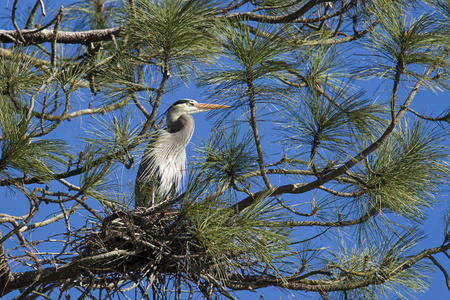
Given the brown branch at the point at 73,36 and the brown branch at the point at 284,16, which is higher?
the brown branch at the point at 73,36

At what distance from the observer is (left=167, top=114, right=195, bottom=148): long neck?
305 cm

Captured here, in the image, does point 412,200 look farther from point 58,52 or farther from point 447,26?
point 58,52

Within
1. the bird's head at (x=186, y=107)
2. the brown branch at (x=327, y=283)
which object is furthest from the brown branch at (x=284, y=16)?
the bird's head at (x=186, y=107)

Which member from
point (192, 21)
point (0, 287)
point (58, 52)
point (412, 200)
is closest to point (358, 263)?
point (412, 200)

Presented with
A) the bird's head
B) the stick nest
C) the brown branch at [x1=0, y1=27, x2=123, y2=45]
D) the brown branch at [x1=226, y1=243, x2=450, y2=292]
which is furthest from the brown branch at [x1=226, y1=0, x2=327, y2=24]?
the bird's head

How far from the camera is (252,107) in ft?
5.90

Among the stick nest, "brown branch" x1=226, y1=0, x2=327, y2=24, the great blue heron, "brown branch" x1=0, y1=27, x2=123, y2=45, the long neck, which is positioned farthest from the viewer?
the long neck

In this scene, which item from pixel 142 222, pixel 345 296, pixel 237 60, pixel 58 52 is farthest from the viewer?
pixel 58 52

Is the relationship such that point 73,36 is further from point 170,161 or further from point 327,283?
point 327,283

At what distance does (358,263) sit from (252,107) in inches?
28.2

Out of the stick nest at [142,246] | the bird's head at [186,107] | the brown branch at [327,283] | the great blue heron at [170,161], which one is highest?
the bird's head at [186,107]

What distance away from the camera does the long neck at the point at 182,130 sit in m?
3.05

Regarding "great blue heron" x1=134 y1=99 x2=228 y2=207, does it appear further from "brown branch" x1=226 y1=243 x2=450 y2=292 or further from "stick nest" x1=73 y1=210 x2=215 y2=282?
"brown branch" x1=226 y1=243 x2=450 y2=292

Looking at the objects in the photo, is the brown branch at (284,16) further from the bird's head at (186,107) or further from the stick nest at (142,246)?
the bird's head at (186,107)
